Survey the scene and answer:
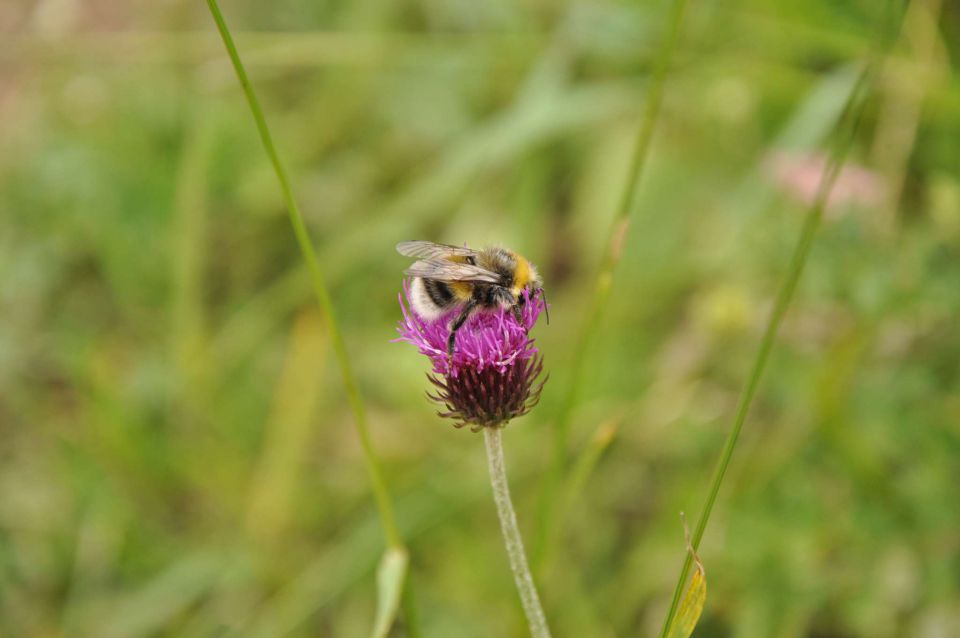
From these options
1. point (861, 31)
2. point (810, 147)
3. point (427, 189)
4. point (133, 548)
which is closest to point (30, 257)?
point (133, 548)

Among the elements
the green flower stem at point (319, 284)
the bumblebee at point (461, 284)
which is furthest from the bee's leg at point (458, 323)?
the green flower stem at point (319, 284)

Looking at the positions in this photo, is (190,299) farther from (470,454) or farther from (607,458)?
(607,458)

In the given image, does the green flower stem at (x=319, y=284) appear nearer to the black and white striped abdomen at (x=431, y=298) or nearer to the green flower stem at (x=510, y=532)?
the black and white striped abdomen at (x=431, y=298)

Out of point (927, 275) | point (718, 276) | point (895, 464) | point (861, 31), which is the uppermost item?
point (861, 31)

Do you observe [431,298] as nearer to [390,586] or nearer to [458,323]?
[458,323]

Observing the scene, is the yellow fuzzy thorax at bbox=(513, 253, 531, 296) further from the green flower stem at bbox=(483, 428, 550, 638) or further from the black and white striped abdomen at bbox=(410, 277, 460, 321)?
the green flower stem at bbox=(483, 428, 550, 638)
